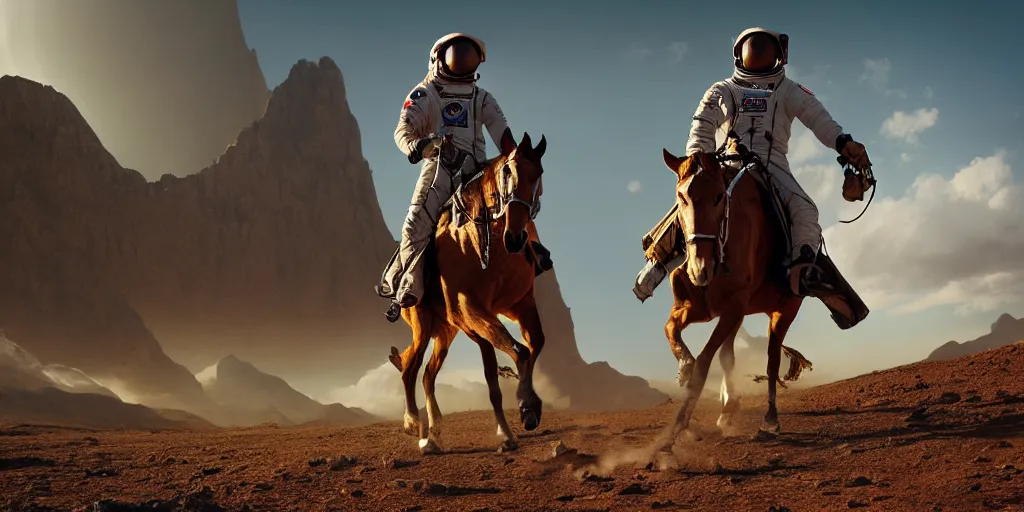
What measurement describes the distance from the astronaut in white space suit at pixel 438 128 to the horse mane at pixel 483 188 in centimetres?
58

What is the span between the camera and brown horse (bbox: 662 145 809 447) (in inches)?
286

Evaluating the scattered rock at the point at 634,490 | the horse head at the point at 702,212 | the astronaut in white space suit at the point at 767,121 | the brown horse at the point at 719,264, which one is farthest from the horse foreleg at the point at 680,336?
the scattered rock at the point at 634,490

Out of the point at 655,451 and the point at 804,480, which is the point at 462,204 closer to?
the point at 655,451

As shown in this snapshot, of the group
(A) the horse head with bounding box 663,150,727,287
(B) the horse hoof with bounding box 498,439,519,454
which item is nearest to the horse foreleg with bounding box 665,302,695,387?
(A) the horse head with bounding box 663,150,727,287

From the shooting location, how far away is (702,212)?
7.25 meters

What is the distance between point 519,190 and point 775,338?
3.82 metres

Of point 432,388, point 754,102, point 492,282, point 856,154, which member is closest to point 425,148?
point 492,282

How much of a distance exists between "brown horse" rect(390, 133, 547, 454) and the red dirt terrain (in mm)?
792

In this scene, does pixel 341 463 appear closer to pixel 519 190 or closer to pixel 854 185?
pixel 519 190

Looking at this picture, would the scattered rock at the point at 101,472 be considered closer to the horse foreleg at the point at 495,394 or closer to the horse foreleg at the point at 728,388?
the horse foreleg at the point at 495,394

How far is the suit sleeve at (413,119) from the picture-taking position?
9.39m

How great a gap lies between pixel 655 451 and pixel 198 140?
52.2 m

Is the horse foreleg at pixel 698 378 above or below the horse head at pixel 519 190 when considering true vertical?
below

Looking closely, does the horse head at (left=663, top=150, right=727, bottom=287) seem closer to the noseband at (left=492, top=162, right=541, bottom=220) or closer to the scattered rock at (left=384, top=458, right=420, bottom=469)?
the noseband at (left=492, top=162, right=541, bottom=220)
